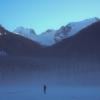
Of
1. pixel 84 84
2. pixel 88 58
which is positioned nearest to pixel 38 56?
pixel 88 58

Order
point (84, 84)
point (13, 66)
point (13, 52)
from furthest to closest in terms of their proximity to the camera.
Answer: point (13, 52) → point (13, 66) → point (84, 84)

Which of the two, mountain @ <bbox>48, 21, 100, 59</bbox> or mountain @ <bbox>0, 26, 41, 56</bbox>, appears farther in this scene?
mountain @ <bbox>48, 21, 100, 59</bbox>

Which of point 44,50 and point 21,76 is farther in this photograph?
point 44,50

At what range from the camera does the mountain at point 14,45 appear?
43.2 m

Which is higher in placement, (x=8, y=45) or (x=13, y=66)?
(x=8, y=45)

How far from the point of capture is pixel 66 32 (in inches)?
2643

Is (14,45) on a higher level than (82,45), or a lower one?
lower

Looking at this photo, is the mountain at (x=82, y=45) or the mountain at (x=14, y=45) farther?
the mountain at (x=82, y=45)

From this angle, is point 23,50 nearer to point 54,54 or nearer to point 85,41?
point 54,54

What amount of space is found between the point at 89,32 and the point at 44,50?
541 centimetres

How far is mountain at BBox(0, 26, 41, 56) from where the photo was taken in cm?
4319

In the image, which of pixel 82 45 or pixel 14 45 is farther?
pixel 82 45

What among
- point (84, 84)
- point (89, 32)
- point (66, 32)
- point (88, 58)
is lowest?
point (84, 84)

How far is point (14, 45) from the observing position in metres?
44.1
